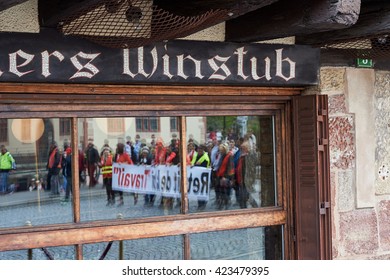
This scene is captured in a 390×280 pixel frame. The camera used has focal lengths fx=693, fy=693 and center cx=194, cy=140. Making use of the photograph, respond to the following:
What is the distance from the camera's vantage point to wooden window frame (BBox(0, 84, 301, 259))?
3.50 m

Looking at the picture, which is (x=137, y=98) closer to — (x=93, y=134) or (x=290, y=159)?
(x=93, y=134)

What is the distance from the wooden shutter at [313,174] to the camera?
3.96 metres

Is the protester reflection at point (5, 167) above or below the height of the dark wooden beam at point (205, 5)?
below

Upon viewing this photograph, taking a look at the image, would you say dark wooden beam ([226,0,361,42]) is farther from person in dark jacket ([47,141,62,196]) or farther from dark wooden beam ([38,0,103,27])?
person in dark jacket ([47,141,62,196])

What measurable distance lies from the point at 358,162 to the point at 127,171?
55.0 inches

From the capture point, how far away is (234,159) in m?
4.19

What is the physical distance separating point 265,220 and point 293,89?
31.5 inches

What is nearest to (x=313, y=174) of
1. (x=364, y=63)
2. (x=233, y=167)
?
(x=233, y=167)

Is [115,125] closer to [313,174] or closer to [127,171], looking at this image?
[127,171]

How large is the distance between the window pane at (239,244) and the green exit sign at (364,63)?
3.60 feet

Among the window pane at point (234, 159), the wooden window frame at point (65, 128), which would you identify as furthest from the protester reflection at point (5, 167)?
the window pane at point (234, 159)

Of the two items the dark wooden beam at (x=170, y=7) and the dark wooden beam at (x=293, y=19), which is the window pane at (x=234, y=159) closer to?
the dark wooden beam at (x=293, y=19)

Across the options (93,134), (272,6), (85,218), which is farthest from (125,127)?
(272,6)

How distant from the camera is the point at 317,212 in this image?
3.97 meters
